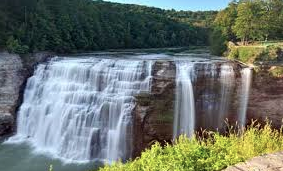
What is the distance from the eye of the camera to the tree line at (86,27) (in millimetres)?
26922

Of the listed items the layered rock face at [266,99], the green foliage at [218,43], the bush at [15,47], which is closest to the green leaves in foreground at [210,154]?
the layered rock face at [266,99]

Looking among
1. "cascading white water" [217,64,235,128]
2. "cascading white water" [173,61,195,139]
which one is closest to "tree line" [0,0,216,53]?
"cascading white water" [173,61,195,139]

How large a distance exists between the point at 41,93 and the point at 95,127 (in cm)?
504

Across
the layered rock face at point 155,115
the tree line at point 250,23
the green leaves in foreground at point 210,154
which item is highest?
the tree line at point 250,23

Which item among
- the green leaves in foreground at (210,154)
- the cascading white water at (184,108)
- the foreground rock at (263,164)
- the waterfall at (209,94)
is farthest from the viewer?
the waterfall at (209,94)

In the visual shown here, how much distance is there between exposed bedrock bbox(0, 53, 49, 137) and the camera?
806 inches

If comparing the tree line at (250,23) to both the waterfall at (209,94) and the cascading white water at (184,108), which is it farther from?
the cascading white water at (184,108)

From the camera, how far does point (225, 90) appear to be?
19141mm

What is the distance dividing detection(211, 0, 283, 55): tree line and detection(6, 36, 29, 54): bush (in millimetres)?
14822

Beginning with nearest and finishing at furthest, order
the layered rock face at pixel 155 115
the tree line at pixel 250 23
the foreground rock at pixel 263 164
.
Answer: the foreground rock at pixel 263 164
the layered rock face at pixel 155 115
the tree line at pixel 250 23

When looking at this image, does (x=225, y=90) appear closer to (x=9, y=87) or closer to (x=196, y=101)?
(x=196, y=101)

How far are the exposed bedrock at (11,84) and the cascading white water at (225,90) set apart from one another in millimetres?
11185

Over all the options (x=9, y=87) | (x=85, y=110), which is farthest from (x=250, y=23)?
(x=9, y=87)

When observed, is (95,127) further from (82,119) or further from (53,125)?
(53,125)
